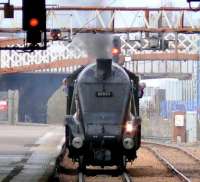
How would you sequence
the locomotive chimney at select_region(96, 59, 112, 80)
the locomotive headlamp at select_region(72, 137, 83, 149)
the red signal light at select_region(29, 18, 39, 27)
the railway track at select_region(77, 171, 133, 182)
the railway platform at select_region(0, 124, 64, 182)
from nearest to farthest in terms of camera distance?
1. the red signal light at select_region(29, 18, 39, 27)
2. the locomotive headlamp at select_region(72, 137, 83, 149)
3. the railway track at select_region(77, 171, 133, 182)
4. the locomotive chimney at select_region(96, 59, 112, 80)
5. the railway platform at select_region(0, 124, 64, 182)

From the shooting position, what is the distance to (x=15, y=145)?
38812mm

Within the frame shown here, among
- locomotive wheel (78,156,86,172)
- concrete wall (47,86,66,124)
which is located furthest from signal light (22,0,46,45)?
concrete wall (47,86,66,124)

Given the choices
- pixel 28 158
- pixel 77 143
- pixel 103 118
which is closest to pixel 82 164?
pixel 77 143

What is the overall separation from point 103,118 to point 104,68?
5.28 ft

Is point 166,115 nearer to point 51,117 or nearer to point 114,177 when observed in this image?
point 51,117

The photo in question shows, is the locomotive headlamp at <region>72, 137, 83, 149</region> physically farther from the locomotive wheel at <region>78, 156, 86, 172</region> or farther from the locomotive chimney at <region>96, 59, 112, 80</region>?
the locomotive chimney at <region>96, 59, 112, 80</region>

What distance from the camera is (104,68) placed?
2100cm

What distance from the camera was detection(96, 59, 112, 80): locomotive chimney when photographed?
68.6 feet

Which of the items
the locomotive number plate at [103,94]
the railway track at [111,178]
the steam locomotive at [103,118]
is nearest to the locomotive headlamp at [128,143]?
the steam locomotive at [103,118]

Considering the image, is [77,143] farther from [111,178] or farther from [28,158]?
[28,158]

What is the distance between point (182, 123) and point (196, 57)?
6493 millimetres

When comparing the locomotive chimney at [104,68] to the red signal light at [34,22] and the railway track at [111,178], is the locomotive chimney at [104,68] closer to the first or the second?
the railway track at [111,178]

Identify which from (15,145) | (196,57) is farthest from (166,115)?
(15,145)

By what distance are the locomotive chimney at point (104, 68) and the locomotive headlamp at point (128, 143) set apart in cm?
205
